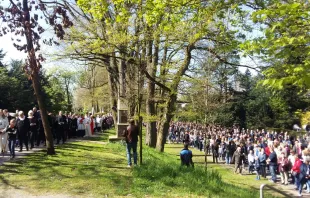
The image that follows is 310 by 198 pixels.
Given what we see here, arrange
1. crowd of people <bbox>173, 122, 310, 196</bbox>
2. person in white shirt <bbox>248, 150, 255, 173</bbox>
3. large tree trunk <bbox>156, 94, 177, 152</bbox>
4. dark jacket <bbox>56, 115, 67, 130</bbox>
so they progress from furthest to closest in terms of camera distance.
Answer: person in white shirt <bbox>248, 150, 255, 173</bbox>
large tree trunk <bbox>156, 94, 177, 152</bbox>
dark jacket <bbox>56, 115, 67, 130</bbox>
crowd of people <bbox>173, 122, 310, 196</bbox>

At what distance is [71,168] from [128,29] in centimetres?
710

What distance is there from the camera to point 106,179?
9.54 metres

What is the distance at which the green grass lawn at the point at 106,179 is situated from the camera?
8586mm

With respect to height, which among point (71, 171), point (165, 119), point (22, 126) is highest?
point (165, 119)

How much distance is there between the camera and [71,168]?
10.5m

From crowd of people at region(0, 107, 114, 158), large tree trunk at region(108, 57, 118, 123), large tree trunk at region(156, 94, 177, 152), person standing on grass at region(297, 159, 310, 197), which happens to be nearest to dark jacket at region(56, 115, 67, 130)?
crowd of people at region(0, 107, 114, 158)

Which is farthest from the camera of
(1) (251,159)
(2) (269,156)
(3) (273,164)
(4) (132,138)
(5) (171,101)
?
(1) (251,159)

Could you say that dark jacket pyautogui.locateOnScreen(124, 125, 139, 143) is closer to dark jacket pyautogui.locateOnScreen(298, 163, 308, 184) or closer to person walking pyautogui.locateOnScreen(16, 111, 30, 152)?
person walking pyautogui.locateOnScreen(16, 111, 30, 152)

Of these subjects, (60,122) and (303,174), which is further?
(60,122)

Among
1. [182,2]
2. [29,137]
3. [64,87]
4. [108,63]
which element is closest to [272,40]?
[182,2]

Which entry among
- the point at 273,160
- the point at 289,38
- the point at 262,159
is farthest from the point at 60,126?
the point at 289,38

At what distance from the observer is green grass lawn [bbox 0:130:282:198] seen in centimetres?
859

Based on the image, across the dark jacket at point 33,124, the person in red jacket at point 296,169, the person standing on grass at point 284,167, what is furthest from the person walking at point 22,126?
the person standing on grass at point 284,167

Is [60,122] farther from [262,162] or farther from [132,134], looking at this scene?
[262,162]
